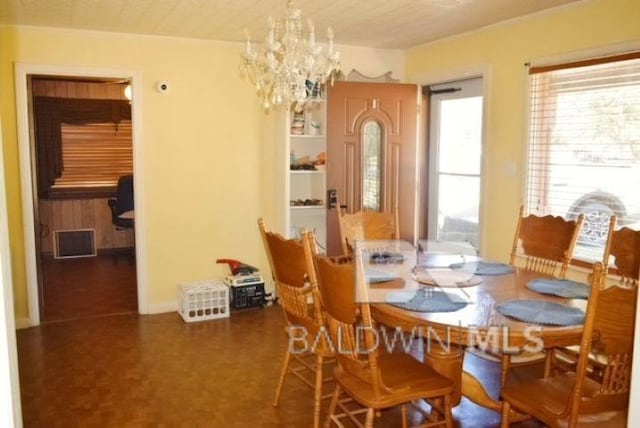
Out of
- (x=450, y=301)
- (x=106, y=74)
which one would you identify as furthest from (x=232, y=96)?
(x=450, y=301)

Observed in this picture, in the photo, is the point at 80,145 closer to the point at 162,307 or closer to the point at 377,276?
the point at 162,307

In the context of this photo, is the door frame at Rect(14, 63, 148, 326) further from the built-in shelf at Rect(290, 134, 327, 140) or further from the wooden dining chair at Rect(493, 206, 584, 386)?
the wooden dining chair at Rect(493, 206, 584, 386)

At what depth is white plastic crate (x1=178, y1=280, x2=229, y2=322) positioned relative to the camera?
182 inches

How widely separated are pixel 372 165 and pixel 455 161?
783mm

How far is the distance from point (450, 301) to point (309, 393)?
47.8 inches

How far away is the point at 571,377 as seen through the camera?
2.41 meters

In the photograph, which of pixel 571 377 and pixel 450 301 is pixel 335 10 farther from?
pixel 571 377

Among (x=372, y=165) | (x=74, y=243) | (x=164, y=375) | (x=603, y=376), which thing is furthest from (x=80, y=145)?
(x=603, y=376)

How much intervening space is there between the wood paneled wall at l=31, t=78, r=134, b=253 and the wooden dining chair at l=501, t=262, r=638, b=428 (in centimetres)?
638

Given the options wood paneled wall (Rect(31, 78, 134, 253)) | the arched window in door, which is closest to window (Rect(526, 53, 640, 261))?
the arched window in door

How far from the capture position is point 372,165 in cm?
505

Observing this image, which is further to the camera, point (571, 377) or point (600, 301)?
point (571, 377)

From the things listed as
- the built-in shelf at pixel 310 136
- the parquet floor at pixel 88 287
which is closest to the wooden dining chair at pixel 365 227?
the built-in shelf at pixel 310 136

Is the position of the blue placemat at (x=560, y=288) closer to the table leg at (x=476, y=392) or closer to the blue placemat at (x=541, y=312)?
the blue placemat at (x=541, y=312)
